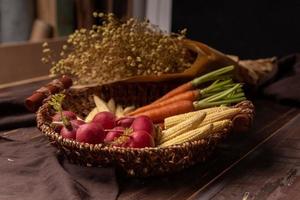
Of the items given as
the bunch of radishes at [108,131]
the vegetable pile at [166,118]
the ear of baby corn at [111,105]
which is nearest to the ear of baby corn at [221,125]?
the vegetable pile at [166,118]

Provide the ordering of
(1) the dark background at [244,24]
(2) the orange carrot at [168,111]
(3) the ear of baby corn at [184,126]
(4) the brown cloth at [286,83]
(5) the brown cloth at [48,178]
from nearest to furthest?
1. (5) the brown cloth at [48,178]
2. (3) the ear of baby corn at [184,126]
3. (2) the orange carrot at [168,111]
4. (4) the brown cloth at [286,83]
5. (1) the dark background at [244,24]

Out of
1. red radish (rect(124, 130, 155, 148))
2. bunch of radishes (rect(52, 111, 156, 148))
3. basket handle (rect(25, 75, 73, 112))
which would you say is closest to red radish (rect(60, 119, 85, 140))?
bunch of radishes (rect(52, 111, 156, 148))

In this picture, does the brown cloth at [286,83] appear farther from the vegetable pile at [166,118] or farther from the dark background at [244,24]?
the dark background at [244,24]

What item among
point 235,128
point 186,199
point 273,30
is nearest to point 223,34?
point 273,30

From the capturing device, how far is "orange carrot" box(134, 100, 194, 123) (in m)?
1.11

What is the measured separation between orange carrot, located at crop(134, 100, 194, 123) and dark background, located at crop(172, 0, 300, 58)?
4.31ft

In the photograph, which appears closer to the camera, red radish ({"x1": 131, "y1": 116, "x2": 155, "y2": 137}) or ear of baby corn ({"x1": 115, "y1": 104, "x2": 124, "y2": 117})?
red radish ({"x1": 131, "y1": 116, "x2": 155, "y2": 137})

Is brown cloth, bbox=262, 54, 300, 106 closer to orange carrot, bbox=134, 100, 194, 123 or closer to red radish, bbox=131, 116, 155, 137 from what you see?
orange carrot, bbox=134, 100, 194, 123

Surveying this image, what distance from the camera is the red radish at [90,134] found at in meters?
0.88

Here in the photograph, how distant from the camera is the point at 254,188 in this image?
92 centimetres

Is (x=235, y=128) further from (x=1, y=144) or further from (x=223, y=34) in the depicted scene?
(x=223, y=34)

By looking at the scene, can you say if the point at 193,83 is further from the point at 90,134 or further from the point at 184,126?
the point at 90,134

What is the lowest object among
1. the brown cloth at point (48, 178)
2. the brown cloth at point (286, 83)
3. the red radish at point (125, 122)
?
the brown cloth at point (48, 178)

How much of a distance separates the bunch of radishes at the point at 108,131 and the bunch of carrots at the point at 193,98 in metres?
0.16
